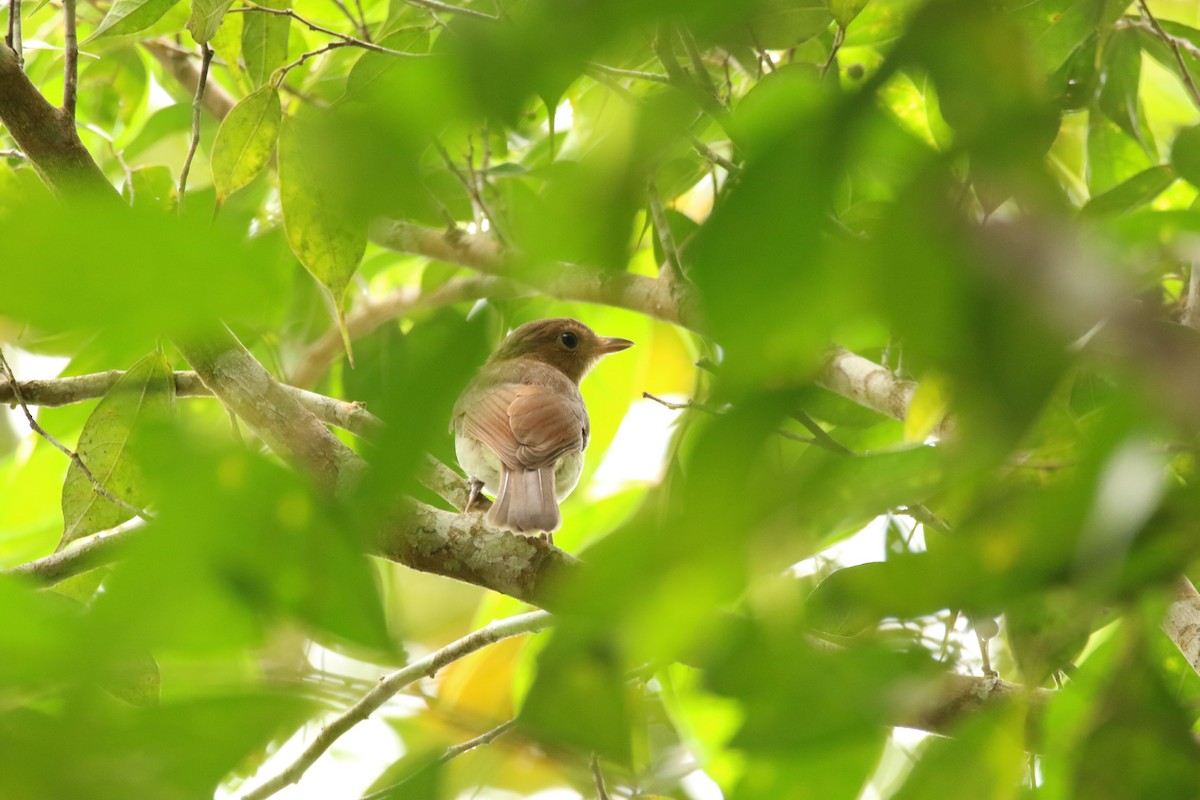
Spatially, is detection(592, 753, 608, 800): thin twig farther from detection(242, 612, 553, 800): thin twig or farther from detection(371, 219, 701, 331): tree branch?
detection(371, 219, 701, 331): tree branch

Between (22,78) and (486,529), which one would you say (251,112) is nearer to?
(22,78)

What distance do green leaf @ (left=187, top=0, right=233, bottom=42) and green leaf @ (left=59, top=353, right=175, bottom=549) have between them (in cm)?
75

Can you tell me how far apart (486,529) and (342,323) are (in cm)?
57

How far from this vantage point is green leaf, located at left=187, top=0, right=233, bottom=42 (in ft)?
7.75

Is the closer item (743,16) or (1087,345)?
(743,16)

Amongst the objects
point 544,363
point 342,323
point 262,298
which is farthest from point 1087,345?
point 544,363

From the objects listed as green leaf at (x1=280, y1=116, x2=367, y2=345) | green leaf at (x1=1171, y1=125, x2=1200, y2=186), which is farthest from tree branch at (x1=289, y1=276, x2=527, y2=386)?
green leaf at (x1=1171, y1=125, x2=1200, y2=186)

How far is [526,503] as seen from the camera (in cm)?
302

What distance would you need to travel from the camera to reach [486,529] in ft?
8.31

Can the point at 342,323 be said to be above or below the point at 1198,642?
above

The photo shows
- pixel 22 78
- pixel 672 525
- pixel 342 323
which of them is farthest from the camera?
pixel 342 323

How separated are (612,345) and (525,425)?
1.45m

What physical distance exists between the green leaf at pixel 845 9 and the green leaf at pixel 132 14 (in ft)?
4.75

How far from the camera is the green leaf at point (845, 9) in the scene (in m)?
2.42
